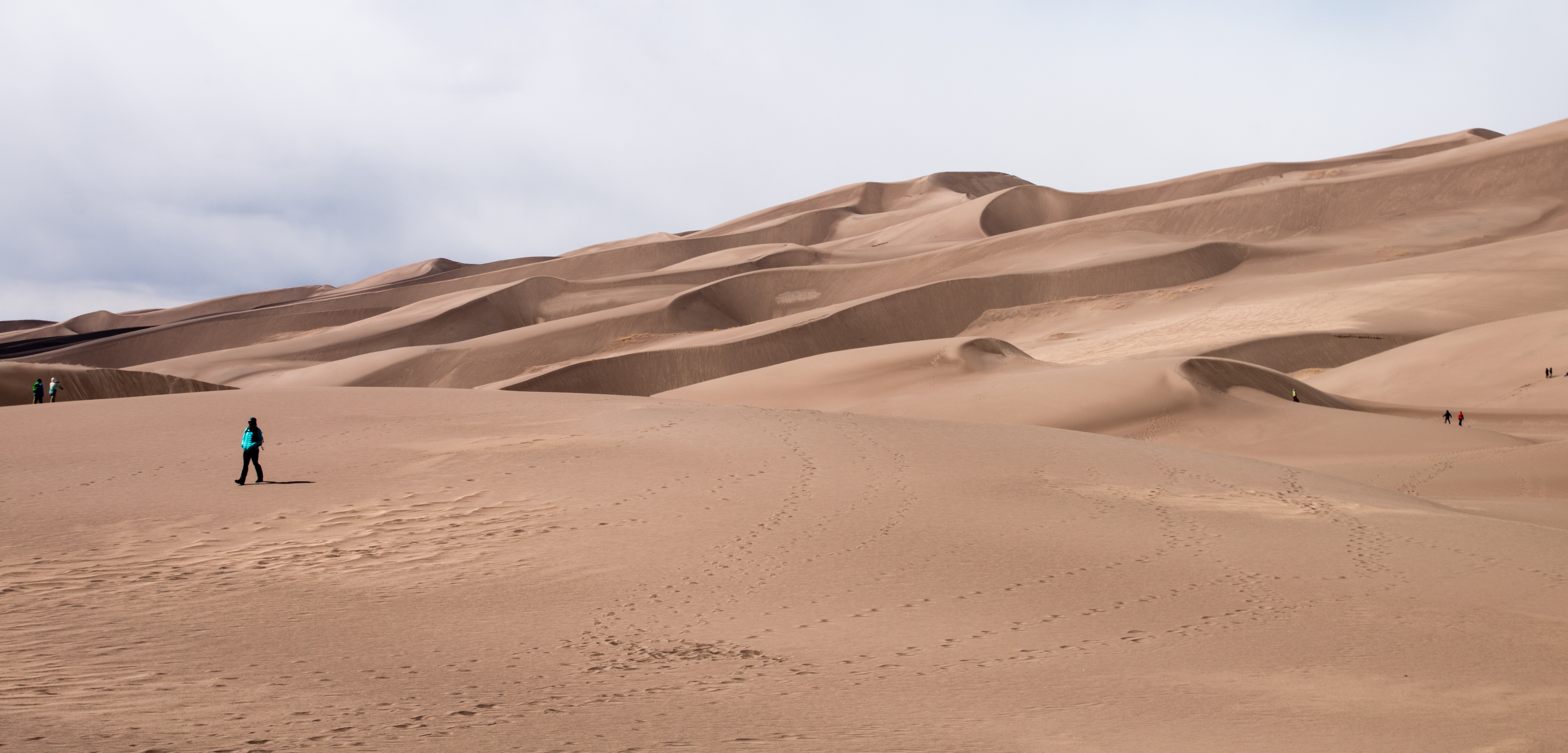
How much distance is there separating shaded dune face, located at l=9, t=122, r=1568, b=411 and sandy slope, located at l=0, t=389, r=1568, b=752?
59.9ft

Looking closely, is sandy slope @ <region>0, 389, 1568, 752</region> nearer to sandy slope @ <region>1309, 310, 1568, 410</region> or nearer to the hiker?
the hiker

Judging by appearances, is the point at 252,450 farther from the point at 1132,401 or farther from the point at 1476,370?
the point at 1476,370

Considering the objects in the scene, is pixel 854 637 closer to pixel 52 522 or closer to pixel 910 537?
pixel 910 537

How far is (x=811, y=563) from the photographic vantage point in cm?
770

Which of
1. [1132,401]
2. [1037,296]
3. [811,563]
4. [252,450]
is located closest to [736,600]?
[811,563]

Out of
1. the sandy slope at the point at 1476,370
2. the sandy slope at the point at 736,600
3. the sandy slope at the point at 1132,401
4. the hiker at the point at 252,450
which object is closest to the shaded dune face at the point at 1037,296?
the sandy slope at the point at 1476,370

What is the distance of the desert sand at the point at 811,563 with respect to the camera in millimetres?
4562

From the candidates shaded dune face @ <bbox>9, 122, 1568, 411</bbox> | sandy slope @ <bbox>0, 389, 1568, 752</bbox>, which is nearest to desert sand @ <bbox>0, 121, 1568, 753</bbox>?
sandy slope @ <bbox>0, 389, 1568, 752</bbox>

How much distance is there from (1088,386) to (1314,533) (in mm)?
11272

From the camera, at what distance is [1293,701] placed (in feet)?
16.5

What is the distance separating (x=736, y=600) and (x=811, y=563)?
102 cm

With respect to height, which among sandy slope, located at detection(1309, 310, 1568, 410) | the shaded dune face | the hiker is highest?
the shaded dune face

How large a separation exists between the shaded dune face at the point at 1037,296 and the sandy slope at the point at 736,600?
719 inches

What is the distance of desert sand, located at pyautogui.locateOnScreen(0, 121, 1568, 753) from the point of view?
456 cm
